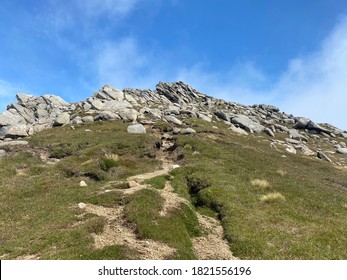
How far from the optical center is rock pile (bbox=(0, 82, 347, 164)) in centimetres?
8116

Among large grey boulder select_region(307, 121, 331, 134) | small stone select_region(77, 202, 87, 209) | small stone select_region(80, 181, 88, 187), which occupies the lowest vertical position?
small stone select_region(77, 202, 87, 209)

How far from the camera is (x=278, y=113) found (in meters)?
179

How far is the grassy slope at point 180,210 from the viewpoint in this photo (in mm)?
19259

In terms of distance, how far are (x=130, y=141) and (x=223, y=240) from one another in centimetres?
3261

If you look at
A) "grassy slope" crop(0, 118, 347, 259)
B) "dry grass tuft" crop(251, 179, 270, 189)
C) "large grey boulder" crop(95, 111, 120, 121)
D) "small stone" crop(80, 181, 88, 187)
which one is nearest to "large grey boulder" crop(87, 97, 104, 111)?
"large grey boulder" crop(95, 111, 120, 121)

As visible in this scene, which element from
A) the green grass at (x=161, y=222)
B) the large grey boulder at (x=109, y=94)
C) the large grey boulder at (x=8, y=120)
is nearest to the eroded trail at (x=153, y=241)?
the green grass at (x=161, y=222)

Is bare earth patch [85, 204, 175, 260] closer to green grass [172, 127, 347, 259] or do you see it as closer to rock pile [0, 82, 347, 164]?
green grass [172, 127, 347, 259]

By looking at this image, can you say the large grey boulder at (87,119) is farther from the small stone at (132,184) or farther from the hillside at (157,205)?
the small stone at (132,184)

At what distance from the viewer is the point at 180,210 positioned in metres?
24.8

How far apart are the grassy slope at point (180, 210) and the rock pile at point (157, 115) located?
28421mm

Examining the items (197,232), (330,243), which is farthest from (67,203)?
(330,243)

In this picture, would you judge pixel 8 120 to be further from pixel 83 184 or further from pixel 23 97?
pixel 83 184

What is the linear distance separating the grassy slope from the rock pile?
28421 millimetres

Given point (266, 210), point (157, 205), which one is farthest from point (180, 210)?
point (266, 210)
